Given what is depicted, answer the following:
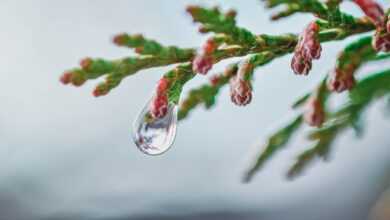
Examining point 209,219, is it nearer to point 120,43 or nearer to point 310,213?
point 310,213

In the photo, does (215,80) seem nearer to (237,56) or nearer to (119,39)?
(237,56)

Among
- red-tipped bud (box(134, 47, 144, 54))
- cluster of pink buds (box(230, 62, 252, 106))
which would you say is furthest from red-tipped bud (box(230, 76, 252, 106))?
red-tipped bud (box(134, 47, 144, 54))

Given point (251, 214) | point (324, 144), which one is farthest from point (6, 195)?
point (324, 144)

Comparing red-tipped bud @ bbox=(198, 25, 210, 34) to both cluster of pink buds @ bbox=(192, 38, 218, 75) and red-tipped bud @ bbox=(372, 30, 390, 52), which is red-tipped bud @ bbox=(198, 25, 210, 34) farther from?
red-tipped bud @ bbox=(372, 30, 390, 52)

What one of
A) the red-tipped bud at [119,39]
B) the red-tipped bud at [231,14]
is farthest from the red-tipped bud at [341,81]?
the red-tipped bud at [119,39]

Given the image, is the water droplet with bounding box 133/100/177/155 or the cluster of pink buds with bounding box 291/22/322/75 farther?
the water droplet with bounding box 133/100/177/155

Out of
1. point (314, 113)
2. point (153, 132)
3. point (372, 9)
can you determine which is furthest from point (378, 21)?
point (153, 132)
